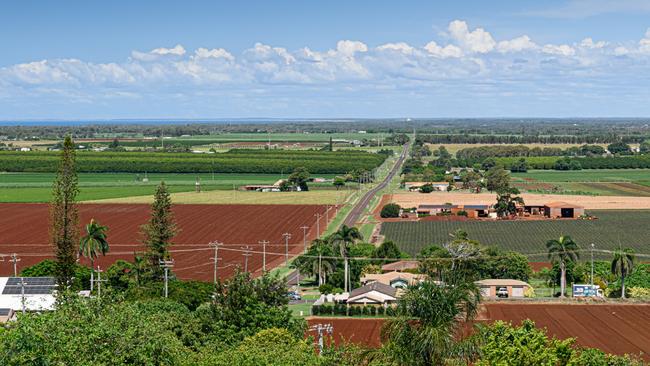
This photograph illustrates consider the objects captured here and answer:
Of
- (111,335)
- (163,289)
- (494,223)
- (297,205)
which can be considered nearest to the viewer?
(111,335)

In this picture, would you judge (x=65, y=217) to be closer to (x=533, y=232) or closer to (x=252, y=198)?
(x=533, y=232)

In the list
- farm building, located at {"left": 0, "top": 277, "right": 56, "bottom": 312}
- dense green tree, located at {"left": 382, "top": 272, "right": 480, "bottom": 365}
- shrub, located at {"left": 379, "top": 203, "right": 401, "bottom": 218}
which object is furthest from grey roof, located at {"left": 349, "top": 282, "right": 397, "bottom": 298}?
shrub, located at {"left": 379, "top": 203, "right": 401, "bottom": 218}

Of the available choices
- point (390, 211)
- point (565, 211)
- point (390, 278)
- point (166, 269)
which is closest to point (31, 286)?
point (166, 269)

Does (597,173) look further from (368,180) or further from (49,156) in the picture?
(49,156)

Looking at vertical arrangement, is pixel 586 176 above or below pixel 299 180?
below

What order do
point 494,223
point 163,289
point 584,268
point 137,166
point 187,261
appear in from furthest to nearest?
point 137,166 < point 494,223 < point 187,261 < point 584,268 < point 163,289

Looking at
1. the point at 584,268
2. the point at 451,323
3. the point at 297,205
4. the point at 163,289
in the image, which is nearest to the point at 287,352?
the point at 451,323

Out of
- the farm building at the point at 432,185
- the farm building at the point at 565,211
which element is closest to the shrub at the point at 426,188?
the farm building at the point at 432,185
